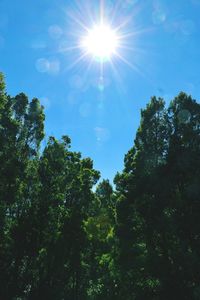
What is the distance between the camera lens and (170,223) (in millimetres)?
20625

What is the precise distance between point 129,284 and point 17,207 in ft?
36.0

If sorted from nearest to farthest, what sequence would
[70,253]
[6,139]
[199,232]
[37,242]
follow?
[199,232] < [6,139] < [37,242] < [70,253]

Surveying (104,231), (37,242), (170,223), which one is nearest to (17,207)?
(37,242)

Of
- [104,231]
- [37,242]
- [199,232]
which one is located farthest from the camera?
[104,231]

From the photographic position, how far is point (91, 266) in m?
39.6

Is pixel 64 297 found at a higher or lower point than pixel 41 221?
lower

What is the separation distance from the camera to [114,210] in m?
26.1

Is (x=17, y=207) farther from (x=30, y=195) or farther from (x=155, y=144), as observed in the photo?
(x=155, y=144)

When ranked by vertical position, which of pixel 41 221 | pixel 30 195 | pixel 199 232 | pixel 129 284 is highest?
pixel 30 195

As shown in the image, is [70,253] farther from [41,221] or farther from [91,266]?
[91,266]

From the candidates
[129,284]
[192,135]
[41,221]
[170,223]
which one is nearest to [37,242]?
[41,221]

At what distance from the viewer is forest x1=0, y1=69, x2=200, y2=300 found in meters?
20.5

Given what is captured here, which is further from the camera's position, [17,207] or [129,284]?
[17,207]

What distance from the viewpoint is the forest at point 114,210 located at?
20.5 metres
